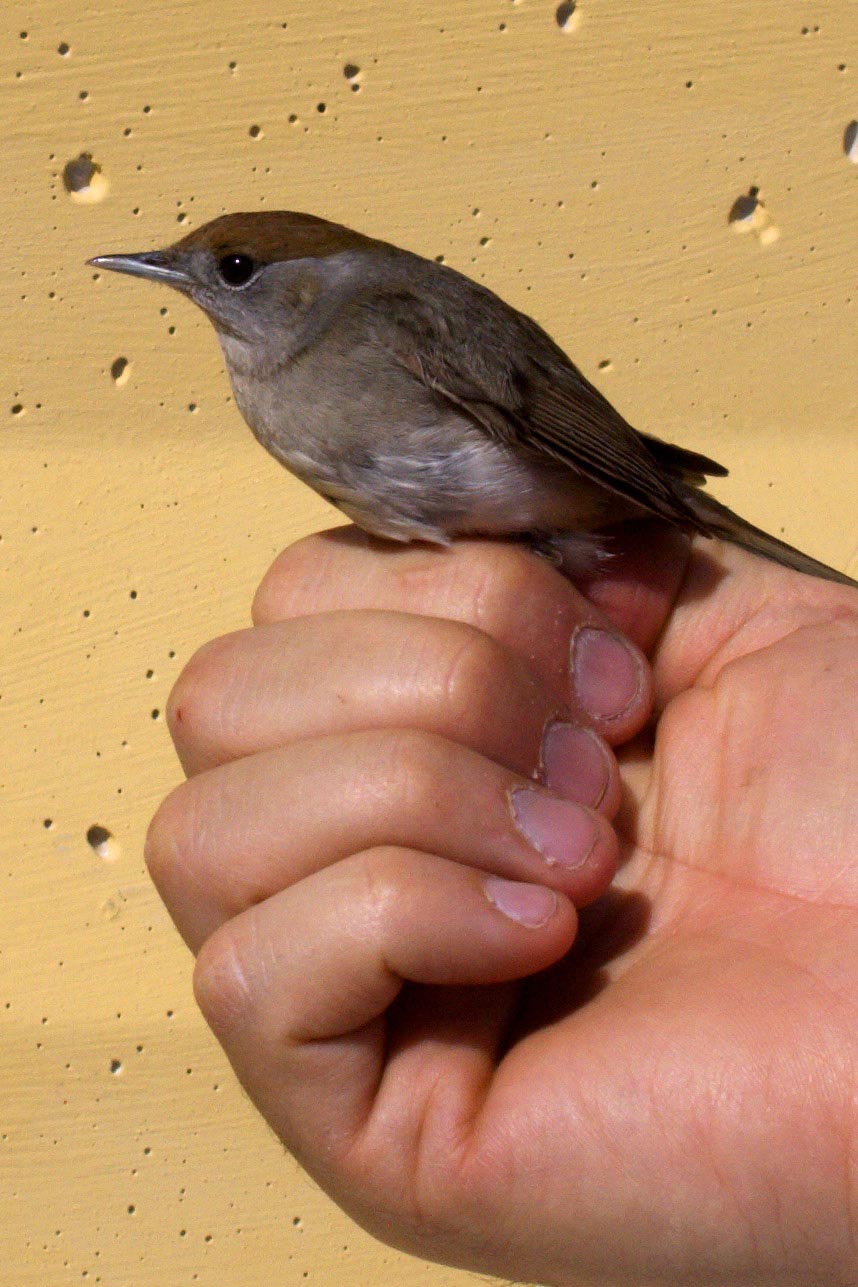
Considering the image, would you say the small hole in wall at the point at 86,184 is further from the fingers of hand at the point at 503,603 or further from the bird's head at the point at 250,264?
the fingers of hand at the point at 503,603

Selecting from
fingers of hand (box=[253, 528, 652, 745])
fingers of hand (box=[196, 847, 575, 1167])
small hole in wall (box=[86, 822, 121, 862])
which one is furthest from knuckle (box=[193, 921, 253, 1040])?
small hole in wall (box=[86, 822, 121, 862])

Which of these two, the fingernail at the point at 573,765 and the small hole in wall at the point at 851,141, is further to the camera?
the small hole in wall at the point at 851,141

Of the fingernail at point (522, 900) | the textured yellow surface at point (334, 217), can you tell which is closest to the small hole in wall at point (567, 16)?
the textured yellow surface at point (334, 217)

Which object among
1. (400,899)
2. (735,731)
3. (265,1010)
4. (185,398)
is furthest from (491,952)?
(185,398)

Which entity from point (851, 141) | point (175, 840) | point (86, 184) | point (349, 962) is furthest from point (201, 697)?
point (851, 141)

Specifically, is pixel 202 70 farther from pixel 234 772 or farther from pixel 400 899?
pixel 400 899

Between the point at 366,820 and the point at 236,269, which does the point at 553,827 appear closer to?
the point at 366,820

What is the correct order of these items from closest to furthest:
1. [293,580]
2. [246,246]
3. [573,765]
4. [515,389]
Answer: [573,765] < [293,580] < [515,389] < [246,246]
